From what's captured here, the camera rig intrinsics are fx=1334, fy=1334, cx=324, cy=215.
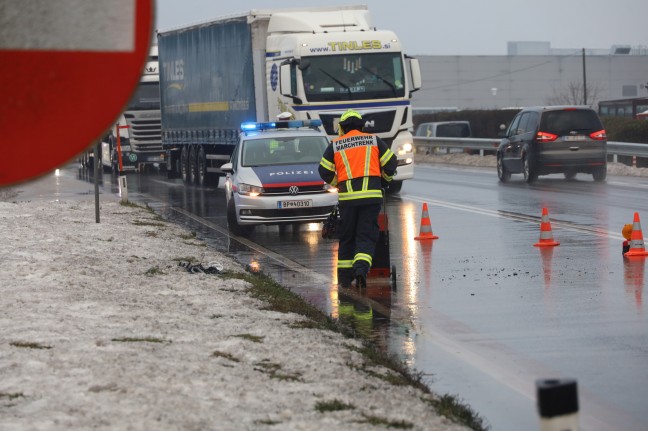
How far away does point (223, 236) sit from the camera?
19.6 meters

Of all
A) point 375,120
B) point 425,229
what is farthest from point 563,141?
point 425,229

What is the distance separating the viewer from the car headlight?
63.6 ft

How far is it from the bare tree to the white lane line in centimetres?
10205

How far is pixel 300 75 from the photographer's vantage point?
91.4ft

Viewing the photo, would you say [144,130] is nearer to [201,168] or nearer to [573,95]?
[201,168]

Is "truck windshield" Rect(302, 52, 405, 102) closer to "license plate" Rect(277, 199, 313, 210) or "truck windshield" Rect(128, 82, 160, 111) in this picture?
"license plate" Rect(277, 199, 313, 210)

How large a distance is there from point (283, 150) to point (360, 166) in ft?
28.4

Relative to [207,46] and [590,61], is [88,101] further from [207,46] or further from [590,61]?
[590,61]

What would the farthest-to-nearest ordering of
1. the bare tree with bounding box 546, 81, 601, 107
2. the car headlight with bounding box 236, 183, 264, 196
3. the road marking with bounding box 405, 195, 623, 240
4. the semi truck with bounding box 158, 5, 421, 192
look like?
the bare tree with bounding box 546, 81, 601, 107
the semi truck with bounding box 158, 5, 421, 192
the car headlight with bounding box 236, 183, 264, 196
the road marking with bounding box 405, 195, 623, 240

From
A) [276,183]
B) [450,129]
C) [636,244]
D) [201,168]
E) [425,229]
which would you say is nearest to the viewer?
[636,244]

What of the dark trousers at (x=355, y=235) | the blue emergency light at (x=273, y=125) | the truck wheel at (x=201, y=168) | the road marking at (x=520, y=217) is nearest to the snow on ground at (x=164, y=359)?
the dark trousers at (x=355, y=235)

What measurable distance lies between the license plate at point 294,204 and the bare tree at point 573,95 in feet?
283

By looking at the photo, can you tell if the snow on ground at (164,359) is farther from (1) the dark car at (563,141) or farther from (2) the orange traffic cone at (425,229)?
(1) the dark car at (563,141)

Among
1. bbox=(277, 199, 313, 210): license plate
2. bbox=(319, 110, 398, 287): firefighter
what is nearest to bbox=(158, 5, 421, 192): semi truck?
bbox=(277, 199, 313, 210): license plate
